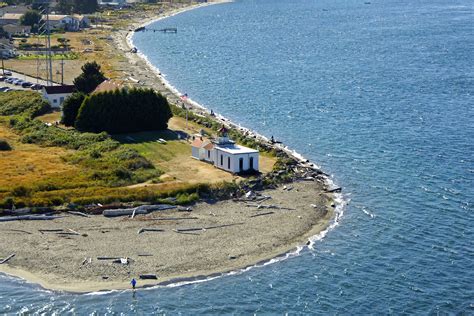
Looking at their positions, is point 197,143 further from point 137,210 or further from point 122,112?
point 137,210

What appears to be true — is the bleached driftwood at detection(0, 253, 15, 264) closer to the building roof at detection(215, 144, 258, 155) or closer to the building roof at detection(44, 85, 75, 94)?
the building roof at detection(215, 144, 258, 155)

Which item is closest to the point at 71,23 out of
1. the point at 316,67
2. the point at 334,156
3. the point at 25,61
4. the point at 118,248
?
the point at 25,61

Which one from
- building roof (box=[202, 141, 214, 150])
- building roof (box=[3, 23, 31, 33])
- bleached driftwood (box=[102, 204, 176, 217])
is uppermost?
building roof (box=[3, 23, 31, 33])

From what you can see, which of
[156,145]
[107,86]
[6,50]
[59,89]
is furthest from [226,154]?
[6,50]

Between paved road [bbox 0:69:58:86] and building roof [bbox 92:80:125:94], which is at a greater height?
building roof [bbox 92:80:125:94]

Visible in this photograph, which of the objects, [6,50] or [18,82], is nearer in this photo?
[18,82]

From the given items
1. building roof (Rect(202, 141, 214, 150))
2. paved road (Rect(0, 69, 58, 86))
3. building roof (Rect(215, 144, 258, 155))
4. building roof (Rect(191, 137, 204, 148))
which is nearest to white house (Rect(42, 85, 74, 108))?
paved road (Rect(0, 69, 58, 86))
